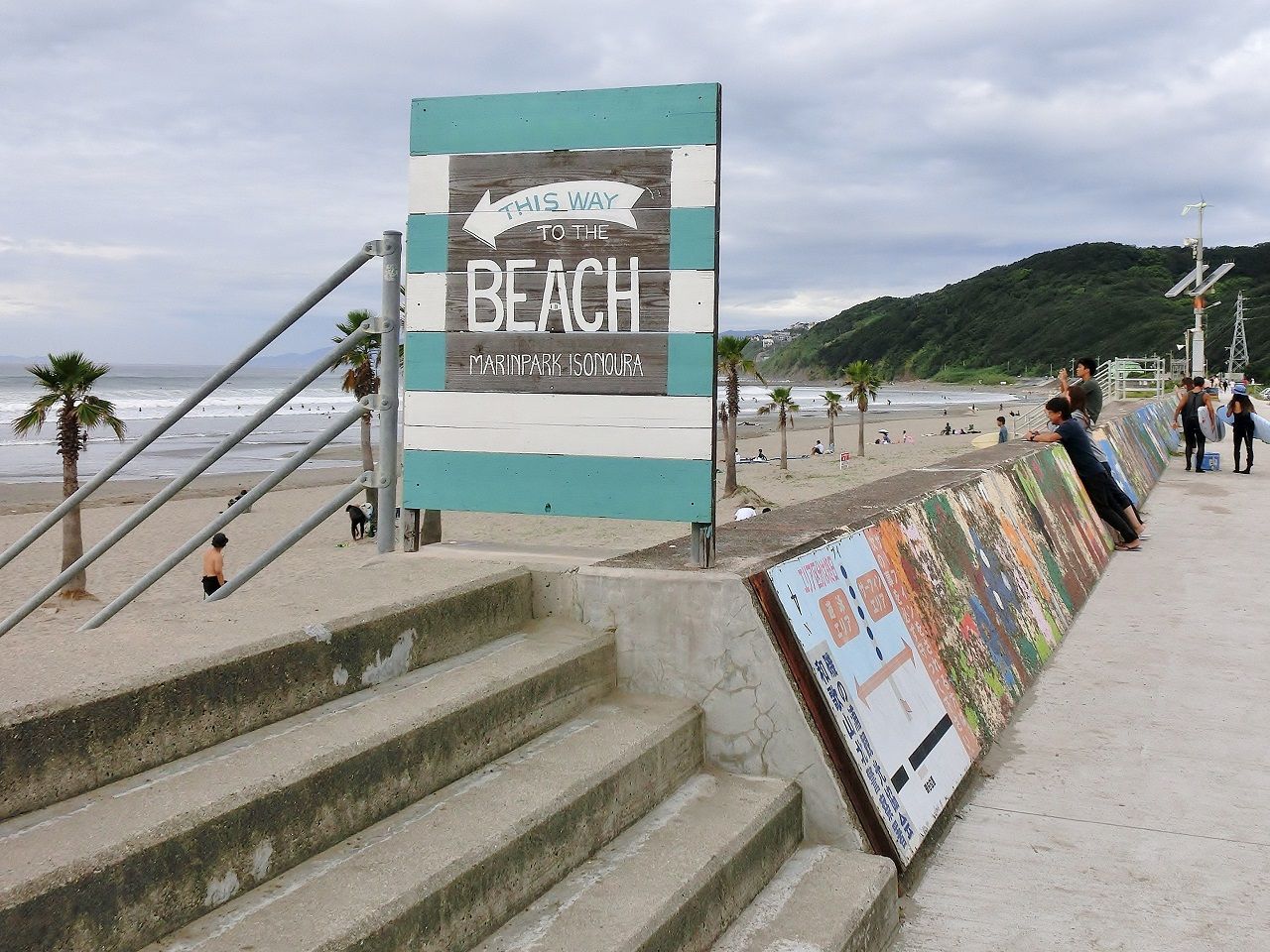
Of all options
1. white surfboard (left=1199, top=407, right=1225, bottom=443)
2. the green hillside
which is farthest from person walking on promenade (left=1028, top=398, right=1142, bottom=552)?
the green hillside

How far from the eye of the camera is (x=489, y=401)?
13.1 ft

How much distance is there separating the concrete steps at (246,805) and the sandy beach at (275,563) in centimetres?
28

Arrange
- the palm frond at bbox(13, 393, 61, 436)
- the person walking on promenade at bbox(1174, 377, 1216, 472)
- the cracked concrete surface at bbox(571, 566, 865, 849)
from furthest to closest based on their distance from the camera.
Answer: the palm frond at bbox(13, 393, 61, 436) → the person walking on promenade at bbox(1174, 377, 1216, 472) → the cracked concrete surface at bbox(571, 566, 865, 849)

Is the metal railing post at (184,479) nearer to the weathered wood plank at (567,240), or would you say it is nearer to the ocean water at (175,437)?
the weathered wood plank at (567,240)

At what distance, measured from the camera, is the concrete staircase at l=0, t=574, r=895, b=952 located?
1.88 m

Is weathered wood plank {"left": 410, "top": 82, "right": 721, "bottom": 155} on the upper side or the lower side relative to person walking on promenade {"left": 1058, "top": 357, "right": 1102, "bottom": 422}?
upper

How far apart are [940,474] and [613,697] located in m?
4.46

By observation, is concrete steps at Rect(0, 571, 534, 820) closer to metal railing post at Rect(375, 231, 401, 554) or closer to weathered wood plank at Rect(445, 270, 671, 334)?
metal railing post at Rect(375, 231, 401, 554)

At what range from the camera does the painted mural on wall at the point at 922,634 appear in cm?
332

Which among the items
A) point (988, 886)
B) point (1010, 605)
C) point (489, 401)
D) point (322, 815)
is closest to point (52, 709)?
point (322, 815)

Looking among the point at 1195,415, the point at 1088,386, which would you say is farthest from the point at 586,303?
the point at 1195,415

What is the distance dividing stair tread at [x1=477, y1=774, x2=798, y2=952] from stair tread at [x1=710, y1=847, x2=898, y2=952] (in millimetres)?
174

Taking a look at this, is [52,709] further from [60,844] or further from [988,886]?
[988,886]

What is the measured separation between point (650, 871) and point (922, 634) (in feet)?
6.55
